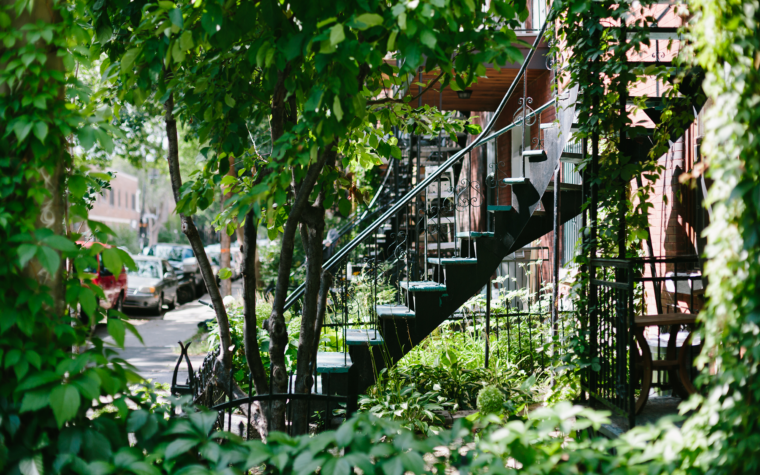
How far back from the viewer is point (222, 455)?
5.82 ft

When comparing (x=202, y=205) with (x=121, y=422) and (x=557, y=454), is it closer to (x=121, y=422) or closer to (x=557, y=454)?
(x=121, y=422)

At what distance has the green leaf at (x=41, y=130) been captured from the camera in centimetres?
181

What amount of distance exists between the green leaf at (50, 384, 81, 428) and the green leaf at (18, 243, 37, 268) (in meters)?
0.42

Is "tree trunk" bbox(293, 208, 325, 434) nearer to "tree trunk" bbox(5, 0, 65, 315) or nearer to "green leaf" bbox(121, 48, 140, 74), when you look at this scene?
"green leaf" bbox(121, 48, 140, 74)

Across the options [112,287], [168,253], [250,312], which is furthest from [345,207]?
[168,253]

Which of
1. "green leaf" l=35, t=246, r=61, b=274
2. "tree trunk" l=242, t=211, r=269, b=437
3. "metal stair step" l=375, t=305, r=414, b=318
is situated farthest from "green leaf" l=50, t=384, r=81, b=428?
"metal stair step" l=375, t=305, r=414, b=318

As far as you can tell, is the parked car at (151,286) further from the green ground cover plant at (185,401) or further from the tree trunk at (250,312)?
the green ground cover plant at (185,401)

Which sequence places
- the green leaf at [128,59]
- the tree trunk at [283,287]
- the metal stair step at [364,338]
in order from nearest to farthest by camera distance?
the green leaf at [128,59]
the tree trunk at [283,287]
the metal stair step at [364,338]

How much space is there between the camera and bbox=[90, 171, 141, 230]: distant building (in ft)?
127

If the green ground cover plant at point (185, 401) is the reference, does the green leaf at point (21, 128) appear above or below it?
above

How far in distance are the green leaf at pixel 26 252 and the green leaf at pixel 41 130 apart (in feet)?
1.15

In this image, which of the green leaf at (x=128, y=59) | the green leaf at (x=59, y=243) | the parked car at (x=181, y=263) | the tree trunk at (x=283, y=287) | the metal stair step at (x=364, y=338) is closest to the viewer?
the green leaf at (x=59, y=243)


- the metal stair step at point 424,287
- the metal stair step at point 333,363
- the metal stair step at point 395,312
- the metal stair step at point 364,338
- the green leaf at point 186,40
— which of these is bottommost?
the metal stair step at point 333,363

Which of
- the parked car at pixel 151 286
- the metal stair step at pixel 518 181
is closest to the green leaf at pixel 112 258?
the metal stair step at pixel 518 181
